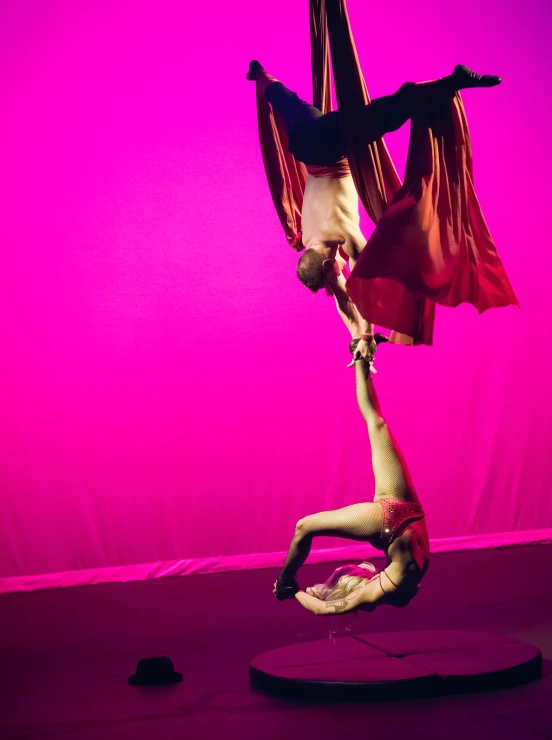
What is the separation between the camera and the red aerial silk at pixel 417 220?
3.31 meters

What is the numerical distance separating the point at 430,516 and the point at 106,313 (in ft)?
8.09

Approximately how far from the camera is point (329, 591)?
143 inches

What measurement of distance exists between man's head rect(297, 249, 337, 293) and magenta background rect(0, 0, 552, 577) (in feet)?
7.99

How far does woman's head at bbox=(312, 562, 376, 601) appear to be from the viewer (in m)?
3.59

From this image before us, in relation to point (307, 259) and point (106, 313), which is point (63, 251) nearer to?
point (106, 313)

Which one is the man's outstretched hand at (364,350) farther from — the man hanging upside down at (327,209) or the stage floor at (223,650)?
the stage floor at (223,650)

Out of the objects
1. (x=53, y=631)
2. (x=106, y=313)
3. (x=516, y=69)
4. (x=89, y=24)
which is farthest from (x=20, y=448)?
(x=516, y=69)

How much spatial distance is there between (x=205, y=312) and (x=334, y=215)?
2461 millimetres

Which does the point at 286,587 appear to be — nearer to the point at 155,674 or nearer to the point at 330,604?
the point at 330,604

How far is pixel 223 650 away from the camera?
419cm

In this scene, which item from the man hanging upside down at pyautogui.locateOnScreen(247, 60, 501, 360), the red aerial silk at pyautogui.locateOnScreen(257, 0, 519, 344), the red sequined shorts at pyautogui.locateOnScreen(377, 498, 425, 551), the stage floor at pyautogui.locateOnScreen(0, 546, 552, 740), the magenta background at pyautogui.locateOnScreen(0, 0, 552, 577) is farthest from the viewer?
the magenta background at pyautogui.locateOnScreen(0, 0, 552, 577)

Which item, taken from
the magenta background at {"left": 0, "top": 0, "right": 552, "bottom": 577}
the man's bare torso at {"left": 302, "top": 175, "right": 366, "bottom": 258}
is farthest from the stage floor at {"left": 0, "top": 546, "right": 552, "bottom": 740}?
the man's bare torso at {"left": 302, "top": 175, "right": 366, "bottom": 258}

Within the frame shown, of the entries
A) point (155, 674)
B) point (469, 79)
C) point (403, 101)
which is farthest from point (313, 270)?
point (155, 674)

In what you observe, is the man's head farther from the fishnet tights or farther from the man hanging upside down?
the fishnet tights
